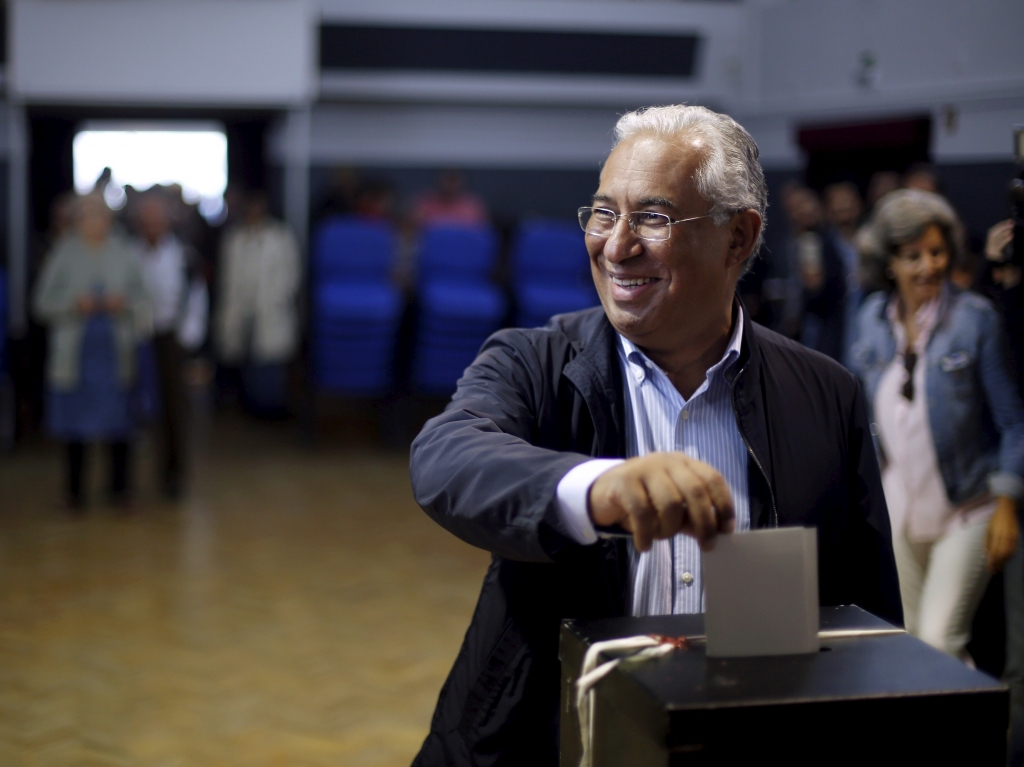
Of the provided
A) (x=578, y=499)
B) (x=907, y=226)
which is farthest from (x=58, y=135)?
(x=578, y=499)

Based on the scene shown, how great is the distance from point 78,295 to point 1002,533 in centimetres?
452

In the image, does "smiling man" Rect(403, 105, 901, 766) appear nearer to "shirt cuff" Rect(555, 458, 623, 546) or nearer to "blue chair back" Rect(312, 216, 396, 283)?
"shirt cuff" Rect(555, 458, 623, 546)

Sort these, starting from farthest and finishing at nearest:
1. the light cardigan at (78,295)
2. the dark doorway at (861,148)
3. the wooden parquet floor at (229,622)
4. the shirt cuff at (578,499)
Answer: the dark doorway at (861,148) < the light cardigan at (78,295) < the wooden parquet floor at (229,622) < the shirt cuff at (578,499)

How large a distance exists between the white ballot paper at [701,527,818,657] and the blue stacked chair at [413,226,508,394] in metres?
6.53

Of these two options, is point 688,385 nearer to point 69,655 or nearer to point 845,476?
point 845,476

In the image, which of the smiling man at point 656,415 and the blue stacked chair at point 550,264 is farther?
the blue stacked chair at point 550,264

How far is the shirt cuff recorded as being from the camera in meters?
1.15

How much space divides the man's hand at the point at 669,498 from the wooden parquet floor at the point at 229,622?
2307mm

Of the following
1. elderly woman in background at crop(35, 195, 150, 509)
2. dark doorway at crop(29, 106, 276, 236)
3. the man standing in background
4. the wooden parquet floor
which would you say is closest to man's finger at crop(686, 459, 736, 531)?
the wooden parquet floor

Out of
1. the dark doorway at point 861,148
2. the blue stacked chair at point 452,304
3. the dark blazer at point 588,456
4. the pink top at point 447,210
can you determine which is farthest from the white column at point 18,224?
the dark blazer at point 588,456

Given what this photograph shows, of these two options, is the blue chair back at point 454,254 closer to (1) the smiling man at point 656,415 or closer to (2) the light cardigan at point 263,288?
(2) the light cardigan at point 263,288

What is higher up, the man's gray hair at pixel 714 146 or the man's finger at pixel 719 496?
the man's gray hair at pixel 714 146

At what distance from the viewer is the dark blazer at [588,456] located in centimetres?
149

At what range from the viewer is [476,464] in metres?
1.28
